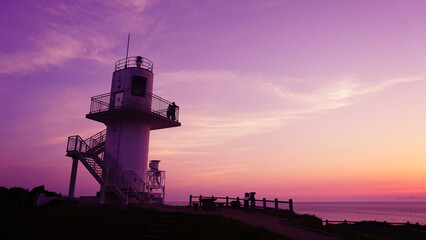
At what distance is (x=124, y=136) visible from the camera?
74.5 ft

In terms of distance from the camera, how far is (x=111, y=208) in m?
19.2

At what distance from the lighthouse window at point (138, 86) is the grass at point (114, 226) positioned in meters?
8.73

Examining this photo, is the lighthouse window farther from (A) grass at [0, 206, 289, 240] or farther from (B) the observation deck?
(A) grass at [0, 206, 289, 240]

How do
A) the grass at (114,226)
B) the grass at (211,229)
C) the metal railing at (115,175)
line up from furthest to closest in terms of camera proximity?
the metal railing at (115,175)
the grass at (114,226)
the grass at (211,229)

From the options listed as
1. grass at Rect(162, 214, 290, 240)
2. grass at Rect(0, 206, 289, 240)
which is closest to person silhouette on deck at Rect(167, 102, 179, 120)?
grass at Rect(0, 206, 289, 240)

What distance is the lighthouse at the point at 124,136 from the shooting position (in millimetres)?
21547

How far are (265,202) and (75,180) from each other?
13915 mm

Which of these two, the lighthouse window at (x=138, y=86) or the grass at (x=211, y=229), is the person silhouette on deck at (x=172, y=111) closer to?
the lighthouse window at (x=138, y=86)

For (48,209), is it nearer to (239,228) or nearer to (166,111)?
(166,111)

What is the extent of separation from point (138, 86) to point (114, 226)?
1123 centimetres

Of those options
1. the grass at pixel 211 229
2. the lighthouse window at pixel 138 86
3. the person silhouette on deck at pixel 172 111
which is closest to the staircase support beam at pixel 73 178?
the lighthouse window at pixel 138 86

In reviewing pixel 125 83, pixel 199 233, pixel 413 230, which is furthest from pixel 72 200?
pixel 413 230

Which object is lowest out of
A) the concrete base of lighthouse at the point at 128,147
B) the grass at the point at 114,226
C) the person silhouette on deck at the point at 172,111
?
the grass at the point at 114,226

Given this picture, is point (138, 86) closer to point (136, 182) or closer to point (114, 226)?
point (136, 182)
